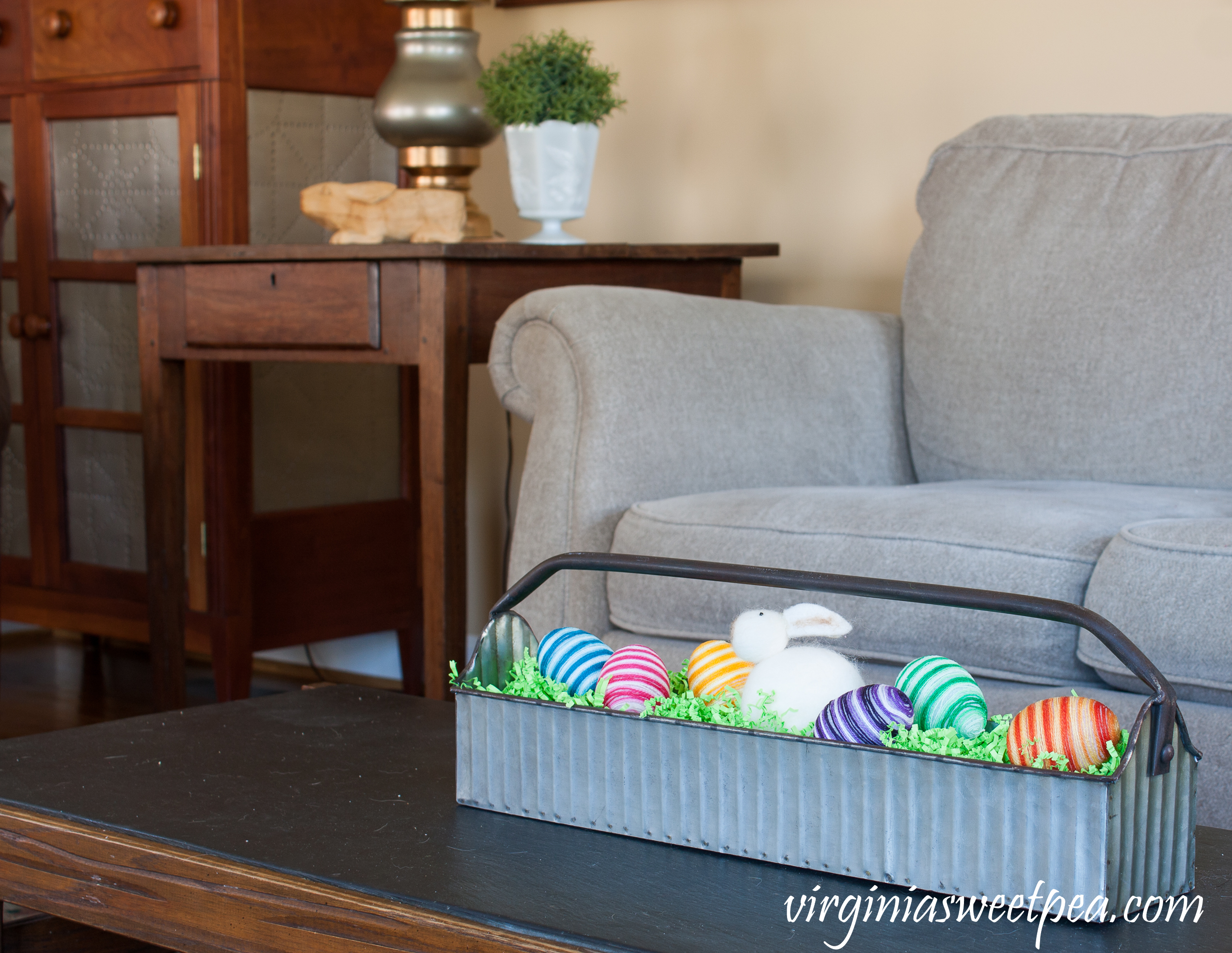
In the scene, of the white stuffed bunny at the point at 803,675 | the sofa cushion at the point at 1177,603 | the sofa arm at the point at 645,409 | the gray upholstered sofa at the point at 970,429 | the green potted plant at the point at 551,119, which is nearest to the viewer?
the white stuffed bunny at the point at 803,675

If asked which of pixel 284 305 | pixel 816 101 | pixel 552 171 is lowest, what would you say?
pixel 284 305

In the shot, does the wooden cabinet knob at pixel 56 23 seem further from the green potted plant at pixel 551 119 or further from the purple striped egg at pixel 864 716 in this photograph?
the purple striped egg at pixel 864 716

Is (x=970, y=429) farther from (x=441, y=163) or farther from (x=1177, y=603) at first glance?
(x=441, y=163)

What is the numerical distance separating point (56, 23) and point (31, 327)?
538 mm

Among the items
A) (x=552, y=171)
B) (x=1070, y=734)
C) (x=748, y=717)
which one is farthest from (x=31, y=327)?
(x=1070, y=734)

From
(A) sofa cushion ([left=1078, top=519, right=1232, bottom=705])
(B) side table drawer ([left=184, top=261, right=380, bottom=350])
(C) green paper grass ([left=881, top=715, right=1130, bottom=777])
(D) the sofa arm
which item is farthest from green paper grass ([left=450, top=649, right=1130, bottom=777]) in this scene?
(B) side table drawer ([left=184, top=261, right=380, bottom=350])

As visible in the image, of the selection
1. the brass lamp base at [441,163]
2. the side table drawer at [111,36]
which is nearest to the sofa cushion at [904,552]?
the brass lamp base at [441,163]

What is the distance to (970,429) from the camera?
70.0 inches

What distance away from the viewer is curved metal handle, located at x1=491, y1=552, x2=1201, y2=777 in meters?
0.62

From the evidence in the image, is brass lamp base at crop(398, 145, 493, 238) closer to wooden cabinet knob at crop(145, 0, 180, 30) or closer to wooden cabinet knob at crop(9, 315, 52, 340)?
wooden cabinet knob at crop(145, 0, 180, 30)

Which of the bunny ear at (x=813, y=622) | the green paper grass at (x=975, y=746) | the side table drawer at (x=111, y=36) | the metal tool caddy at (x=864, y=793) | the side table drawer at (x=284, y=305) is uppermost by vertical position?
the side table drawer at (x=111, y=36)

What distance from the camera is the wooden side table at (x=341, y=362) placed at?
170 centimetres

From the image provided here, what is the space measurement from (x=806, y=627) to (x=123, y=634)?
78.5 inches

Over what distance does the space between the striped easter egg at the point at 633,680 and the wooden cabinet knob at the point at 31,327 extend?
2.06m
